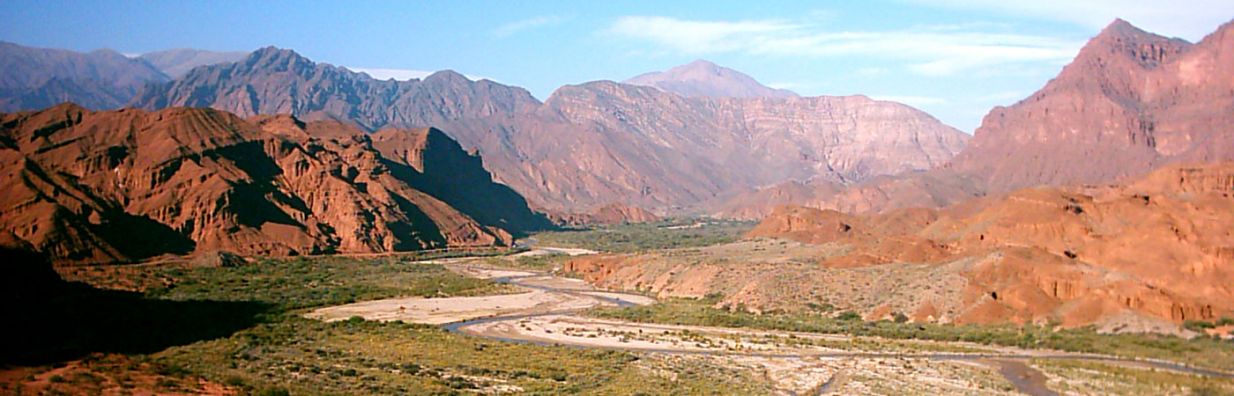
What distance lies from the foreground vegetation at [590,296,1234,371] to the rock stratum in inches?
93.9

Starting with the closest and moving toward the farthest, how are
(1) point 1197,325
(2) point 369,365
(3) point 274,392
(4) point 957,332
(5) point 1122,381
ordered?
(3) point 274,392 < (5) point 1122,381 < (2) point 369,365 < (1) point 1197,325 < (4) point 957,332

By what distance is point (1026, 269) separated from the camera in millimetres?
79688

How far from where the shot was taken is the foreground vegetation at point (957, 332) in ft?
204

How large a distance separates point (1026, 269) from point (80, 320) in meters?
62.7

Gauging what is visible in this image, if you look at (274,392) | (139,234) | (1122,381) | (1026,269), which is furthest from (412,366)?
(139,234)

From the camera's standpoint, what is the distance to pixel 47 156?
13750 centimetres

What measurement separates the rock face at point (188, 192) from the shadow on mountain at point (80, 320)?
3933 cm

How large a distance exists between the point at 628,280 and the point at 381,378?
6569cm

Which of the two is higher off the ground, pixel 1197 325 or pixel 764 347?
pixel 1197 325

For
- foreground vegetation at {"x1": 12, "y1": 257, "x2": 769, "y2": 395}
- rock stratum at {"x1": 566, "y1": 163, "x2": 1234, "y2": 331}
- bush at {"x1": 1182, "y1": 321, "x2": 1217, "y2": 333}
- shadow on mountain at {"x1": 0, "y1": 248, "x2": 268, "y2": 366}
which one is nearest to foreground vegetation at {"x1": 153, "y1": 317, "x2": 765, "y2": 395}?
foreground vegetation at {"x1": 12, "y1": 257, "x2": 769, "y2": 395}

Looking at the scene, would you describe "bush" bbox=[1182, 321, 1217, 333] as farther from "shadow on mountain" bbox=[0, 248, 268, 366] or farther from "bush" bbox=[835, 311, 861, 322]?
"shadow on mountain" bbox=[0, 248, 268, 366]

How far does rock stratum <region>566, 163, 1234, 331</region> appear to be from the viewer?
73.3 metres

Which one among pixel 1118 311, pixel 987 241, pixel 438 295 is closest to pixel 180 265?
pixel 438 295

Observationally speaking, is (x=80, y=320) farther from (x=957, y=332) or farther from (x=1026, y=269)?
(x=1026, y=269)
